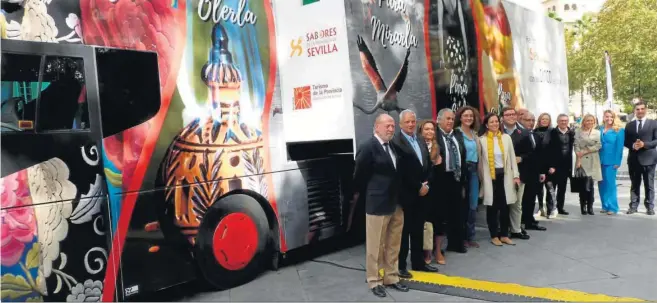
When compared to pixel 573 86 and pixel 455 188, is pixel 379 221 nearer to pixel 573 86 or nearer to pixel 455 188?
pixel 455 188

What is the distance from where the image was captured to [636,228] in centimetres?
732

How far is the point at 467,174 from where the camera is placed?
627cm


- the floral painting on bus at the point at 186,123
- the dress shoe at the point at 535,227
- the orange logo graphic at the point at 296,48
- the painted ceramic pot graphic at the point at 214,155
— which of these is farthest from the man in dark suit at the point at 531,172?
the painted ceramic pot graphic at the point at 214,155

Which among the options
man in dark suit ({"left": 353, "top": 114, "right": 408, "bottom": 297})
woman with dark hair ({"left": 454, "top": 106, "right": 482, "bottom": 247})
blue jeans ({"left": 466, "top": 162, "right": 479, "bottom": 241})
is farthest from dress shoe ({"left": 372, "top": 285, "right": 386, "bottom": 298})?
blue jeans ({"left": 466, "top": 162, "right": 479, "bottom": 241})

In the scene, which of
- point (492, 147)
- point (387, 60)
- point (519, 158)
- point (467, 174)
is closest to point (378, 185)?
point (387, 60)

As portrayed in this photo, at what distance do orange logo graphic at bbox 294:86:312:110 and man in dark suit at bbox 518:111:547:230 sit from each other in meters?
3.53

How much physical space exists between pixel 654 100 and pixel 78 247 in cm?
3159

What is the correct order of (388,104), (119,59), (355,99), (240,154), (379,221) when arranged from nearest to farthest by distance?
(119,59), (379,221), (240,154), (355,99), (388,104)

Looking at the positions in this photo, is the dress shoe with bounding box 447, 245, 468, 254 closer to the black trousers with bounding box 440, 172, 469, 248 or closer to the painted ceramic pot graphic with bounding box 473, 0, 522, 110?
the black trousers with bounding box 440, 172, 469, 248

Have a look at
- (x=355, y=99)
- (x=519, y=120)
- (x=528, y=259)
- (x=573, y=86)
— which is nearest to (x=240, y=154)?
(x=355, y=99)

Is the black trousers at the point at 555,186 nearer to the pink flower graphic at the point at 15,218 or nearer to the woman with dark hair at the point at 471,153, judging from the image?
the woman with dark hair at the point at 471,153

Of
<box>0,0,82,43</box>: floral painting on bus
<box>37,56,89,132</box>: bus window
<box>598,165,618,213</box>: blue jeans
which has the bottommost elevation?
<box>598,165,618,213</box>: blue jeans

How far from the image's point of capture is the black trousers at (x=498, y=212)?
6.62 m

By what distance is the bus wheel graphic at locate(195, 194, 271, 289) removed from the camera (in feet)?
15.4
